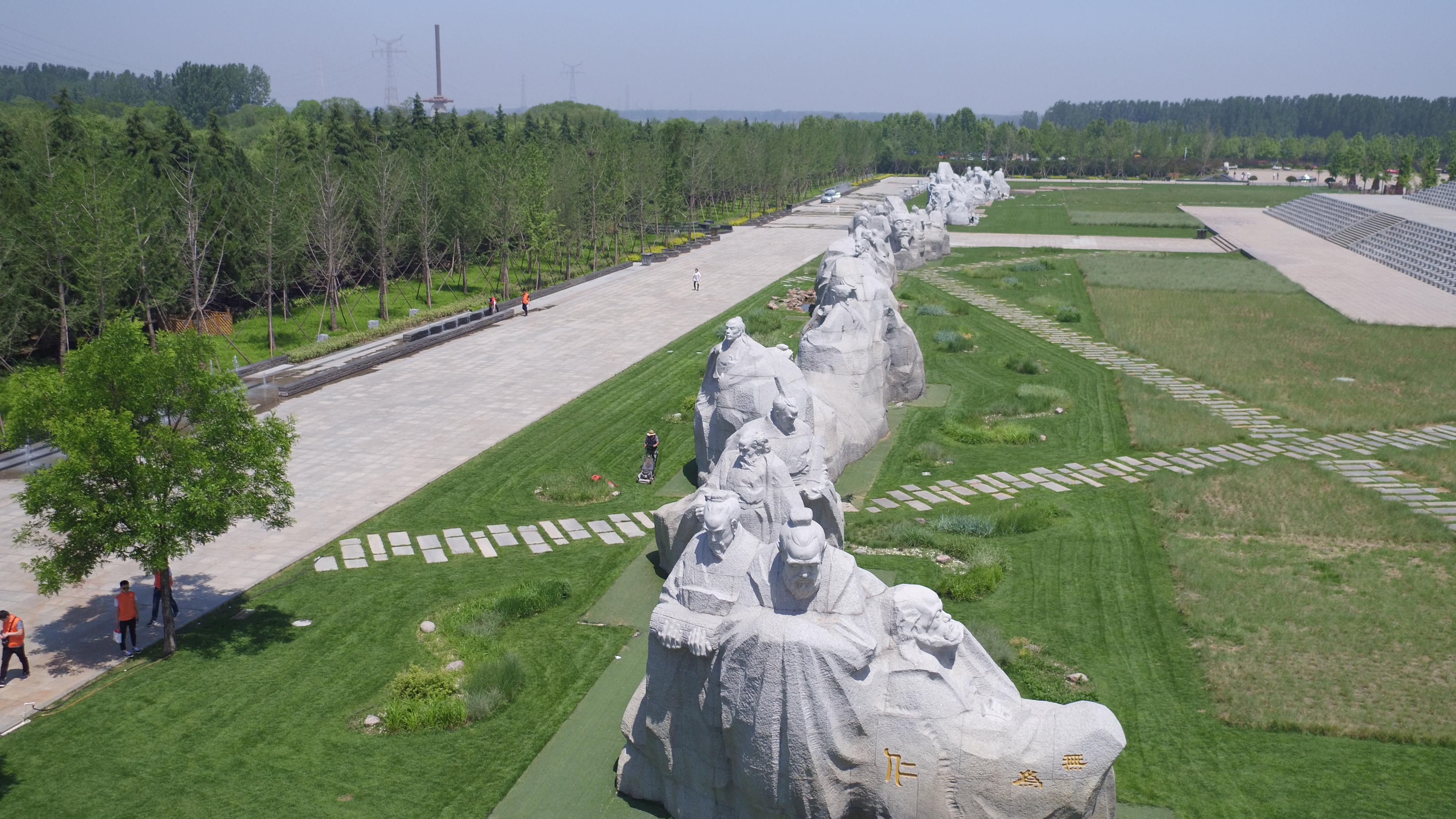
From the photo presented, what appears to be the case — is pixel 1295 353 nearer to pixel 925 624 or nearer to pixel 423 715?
pixel 925 624

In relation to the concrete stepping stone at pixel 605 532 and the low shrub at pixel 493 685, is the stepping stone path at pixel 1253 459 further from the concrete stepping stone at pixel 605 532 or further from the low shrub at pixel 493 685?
the low shrub at pixel 493 685

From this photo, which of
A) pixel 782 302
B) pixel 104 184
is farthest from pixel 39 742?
pixel 782 302

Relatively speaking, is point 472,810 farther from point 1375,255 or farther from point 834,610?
point 1375,255

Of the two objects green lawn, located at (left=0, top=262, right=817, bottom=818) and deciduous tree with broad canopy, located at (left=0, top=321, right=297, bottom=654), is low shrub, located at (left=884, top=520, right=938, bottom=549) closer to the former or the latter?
green lawn, located at (left=0, top=262, right=817, bottom=818)

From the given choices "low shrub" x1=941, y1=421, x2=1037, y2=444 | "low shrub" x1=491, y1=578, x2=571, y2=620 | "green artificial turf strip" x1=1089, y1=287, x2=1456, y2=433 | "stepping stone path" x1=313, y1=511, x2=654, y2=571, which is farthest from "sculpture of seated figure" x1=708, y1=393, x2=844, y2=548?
"green artificial turf strip" x1=1089, y1=287, x2=1456, y2=433

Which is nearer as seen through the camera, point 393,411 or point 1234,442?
point 1234,442
